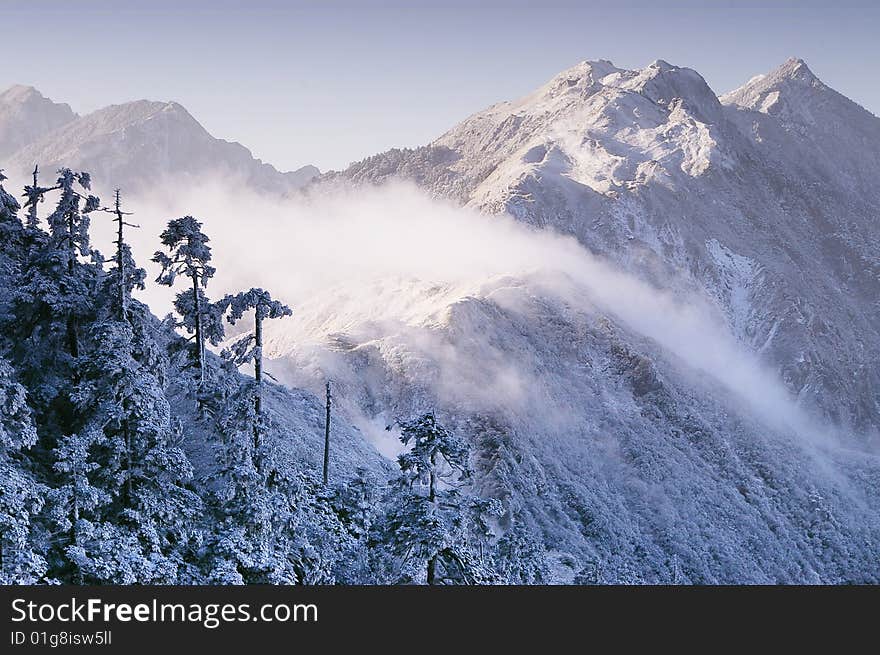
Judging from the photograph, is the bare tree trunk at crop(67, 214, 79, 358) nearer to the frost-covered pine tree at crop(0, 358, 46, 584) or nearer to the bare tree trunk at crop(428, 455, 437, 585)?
the frost-covered pine tree at crop(0, 358, 46, 584)

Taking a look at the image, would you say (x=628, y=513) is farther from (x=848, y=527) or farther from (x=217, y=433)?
(x=217, y=433)

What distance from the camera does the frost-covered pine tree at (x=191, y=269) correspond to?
29.6 metres

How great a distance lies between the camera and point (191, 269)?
1177 inches

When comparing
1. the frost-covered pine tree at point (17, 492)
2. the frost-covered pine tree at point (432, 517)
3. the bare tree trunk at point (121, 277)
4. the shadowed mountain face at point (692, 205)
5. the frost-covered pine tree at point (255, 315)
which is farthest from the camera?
the shadowed mountain face at point (692, 205)

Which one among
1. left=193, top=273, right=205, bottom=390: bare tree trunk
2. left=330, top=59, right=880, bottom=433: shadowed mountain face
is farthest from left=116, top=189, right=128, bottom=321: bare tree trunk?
left=330, top=59, right=880, bottom=433: shadowed mountain face

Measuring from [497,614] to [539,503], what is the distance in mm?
54269

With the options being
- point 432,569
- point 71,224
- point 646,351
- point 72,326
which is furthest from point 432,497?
point 646,351

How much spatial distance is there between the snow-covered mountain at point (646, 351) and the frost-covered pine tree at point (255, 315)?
44.3 metres

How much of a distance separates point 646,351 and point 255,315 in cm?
8326

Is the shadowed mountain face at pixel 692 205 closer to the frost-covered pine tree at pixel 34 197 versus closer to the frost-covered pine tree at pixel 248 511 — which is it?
the frost-covered pine tree at pixel 34 197

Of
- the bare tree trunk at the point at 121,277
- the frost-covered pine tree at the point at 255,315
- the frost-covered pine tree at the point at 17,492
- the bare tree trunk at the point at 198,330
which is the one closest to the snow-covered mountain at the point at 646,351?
the bare tree trunk at the point at 198,330

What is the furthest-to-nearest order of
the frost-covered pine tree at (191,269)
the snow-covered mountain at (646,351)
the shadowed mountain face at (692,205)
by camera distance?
1. the shadowed mountain face at (692,205)
2. the snow-covered mountain at (646,351)
3. the frost-covered pine tree at (191,269)

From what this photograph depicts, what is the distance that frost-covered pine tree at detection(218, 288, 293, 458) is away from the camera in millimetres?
26781

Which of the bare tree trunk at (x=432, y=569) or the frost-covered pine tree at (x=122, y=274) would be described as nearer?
the bare tree trunk at (x=432, y=569)
